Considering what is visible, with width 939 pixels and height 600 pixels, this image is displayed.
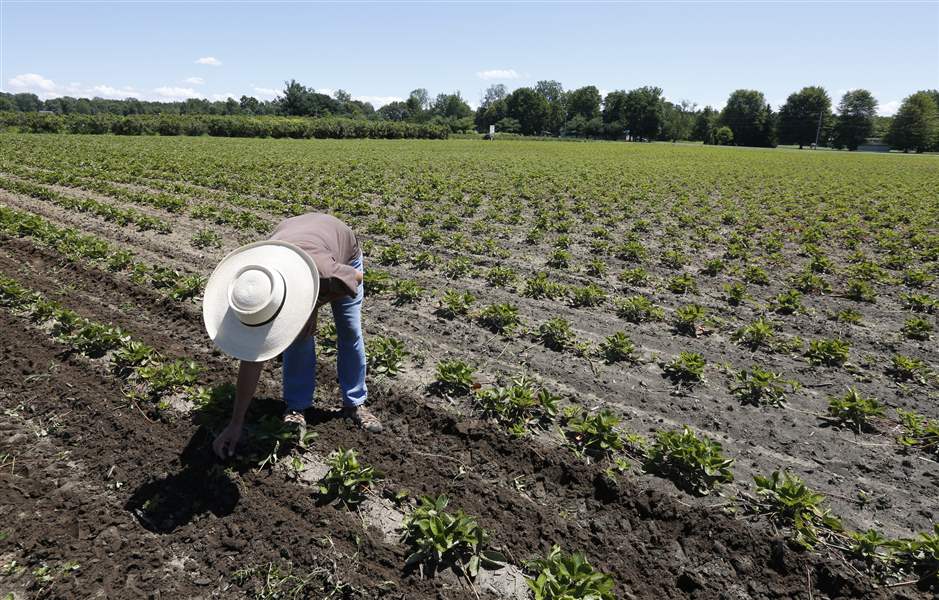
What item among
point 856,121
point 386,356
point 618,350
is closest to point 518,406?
point 386,356

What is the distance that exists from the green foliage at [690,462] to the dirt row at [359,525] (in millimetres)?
315

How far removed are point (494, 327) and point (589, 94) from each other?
155641 millimetres

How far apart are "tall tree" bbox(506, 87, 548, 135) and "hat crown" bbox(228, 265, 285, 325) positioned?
13146 centimetres

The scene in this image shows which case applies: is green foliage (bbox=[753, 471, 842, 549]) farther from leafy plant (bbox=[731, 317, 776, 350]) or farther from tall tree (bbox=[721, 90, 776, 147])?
tall tree (bbox=[721, 90, 776, 147])

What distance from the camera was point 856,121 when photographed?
10950cm

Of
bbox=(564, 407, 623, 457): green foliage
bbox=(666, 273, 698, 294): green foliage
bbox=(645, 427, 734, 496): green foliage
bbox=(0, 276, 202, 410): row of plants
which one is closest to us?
bbox=(645, 427, 734, 496): green foliage

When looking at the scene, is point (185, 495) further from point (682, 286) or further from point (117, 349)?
point (682, 286)

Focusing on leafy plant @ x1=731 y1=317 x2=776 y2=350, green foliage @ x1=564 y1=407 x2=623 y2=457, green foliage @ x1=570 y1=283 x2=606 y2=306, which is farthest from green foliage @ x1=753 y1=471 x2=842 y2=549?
green foliage @ x1=570 y1=283 x2=606 y2=306

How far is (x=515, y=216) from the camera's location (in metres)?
14.8

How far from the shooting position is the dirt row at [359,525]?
11.3 ft

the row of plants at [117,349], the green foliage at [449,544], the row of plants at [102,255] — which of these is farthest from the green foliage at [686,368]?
the row of plants at [102,255]

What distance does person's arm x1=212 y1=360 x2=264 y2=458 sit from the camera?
12.3 feet

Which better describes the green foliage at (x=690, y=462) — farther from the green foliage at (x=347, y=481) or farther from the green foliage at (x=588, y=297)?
the green foliage at (x=588, y=297)

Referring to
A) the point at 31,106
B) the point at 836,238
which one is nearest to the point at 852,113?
the point at 836,238
